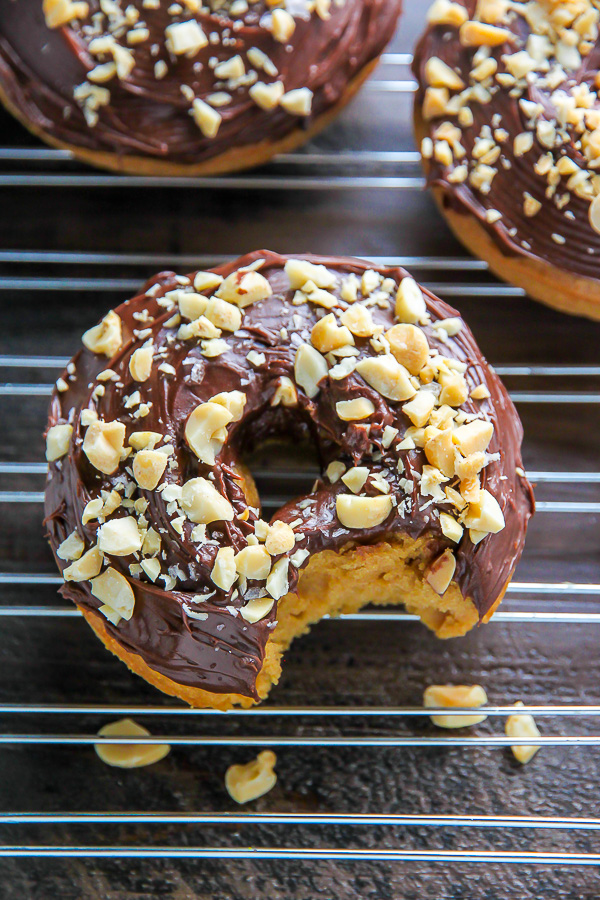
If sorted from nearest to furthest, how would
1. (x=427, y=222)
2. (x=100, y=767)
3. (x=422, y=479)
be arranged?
(x=422, y=479), (x=100, y=767), (x=427, y=222)

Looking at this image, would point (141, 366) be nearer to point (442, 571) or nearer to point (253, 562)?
point (253, 562)

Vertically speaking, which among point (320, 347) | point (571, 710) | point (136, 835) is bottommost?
point (136, 835)

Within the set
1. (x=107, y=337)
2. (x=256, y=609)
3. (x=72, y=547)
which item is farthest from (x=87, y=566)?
(x=107, y=337)

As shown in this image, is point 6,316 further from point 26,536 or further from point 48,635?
point 48,635

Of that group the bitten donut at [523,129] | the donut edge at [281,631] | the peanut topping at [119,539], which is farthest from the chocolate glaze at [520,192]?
the peanut topping at [119,539]

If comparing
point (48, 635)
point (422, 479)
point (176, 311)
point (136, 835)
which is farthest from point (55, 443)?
point (136, 835)
